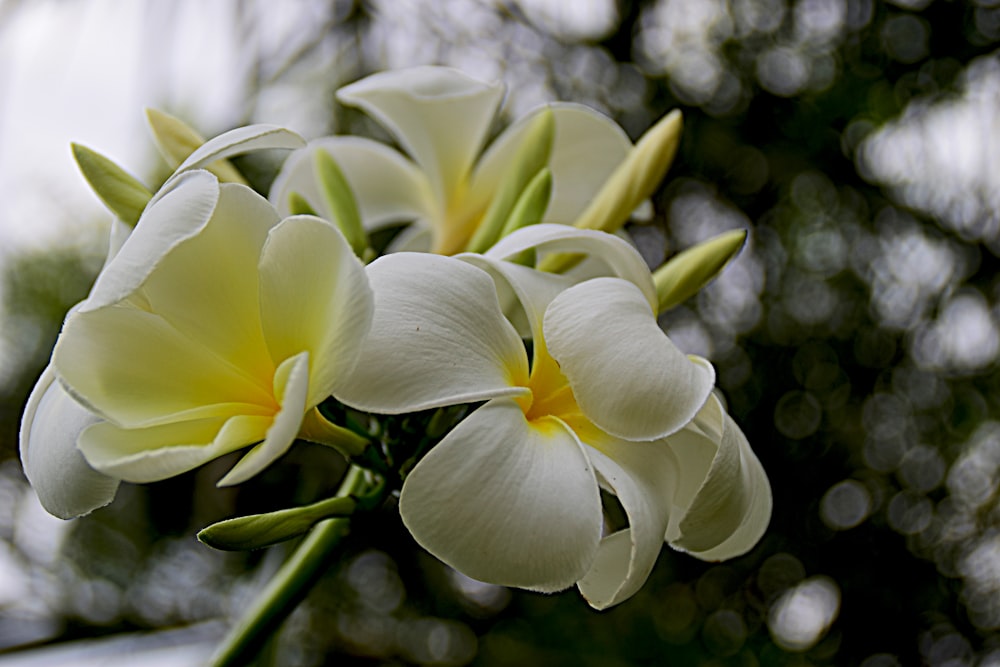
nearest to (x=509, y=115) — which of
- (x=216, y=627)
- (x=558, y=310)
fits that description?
(x=216, y=627)

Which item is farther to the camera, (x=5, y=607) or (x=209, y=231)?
(x=5, y=607)

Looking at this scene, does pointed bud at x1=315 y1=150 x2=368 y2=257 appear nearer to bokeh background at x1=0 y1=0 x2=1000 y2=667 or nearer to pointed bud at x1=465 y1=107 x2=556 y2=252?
pointed bud at x1=465 y1=107 x2=556 y2=252

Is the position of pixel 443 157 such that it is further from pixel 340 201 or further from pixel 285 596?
pixel 285 596

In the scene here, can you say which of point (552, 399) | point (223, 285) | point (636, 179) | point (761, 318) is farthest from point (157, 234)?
point (761, 318)

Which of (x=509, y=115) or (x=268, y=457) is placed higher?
(x=268, y=457)

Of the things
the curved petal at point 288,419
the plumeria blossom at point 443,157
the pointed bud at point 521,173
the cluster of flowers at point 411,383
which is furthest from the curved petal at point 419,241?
the curved petal at point 288,419

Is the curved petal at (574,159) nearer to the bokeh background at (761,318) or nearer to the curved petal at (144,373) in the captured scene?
the curved petal at (144,373)

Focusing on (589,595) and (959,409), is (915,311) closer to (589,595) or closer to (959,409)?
(959,409)

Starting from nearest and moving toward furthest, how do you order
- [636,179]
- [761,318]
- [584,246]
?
[584,246] → [636,179] → [761,318]
